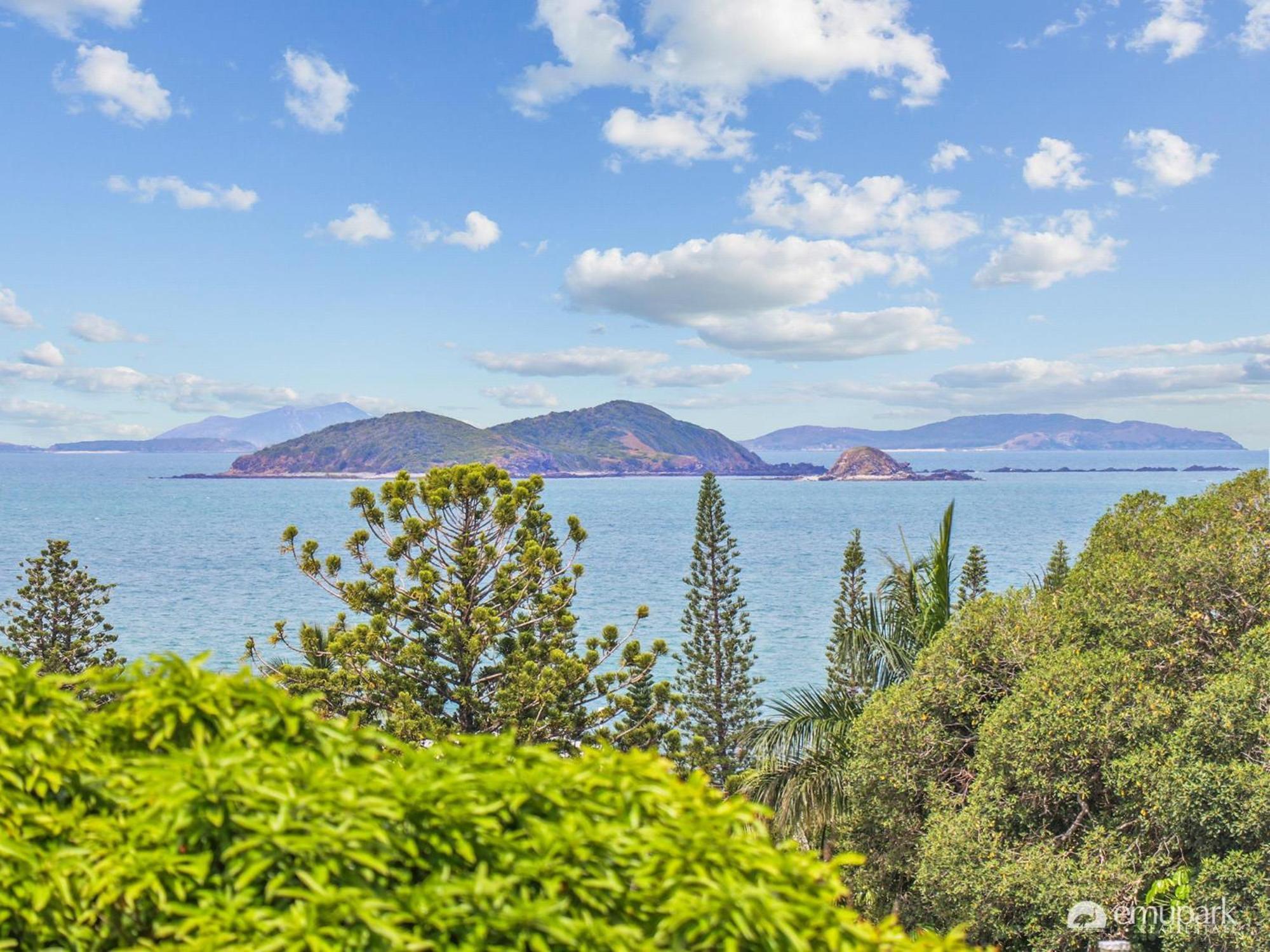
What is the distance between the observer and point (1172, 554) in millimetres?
8703

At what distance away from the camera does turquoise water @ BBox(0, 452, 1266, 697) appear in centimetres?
5188

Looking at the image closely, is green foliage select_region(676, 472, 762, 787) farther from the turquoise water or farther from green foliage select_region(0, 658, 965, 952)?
green foliage select_region(0, 658, 965, 952)

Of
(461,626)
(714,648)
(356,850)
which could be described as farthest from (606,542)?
(356,850)

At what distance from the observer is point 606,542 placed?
94.2 m

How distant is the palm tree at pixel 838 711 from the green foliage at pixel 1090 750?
45cm

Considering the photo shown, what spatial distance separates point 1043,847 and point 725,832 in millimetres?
7003

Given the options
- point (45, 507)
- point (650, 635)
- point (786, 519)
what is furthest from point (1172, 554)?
point (45, 507)

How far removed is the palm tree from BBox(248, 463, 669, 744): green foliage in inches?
169

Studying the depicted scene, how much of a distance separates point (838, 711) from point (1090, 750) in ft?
9.59

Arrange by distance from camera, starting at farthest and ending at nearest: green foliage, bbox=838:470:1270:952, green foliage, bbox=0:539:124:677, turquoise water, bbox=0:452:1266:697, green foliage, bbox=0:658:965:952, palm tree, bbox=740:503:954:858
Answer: turquoise water, bbox=0:452:1266:697
green foliage, bbox=0:539:124:677
palm tree, bbox=740:503:954:858
green foliage, bbox=838:470:1270:952
green foliage, bbox=0:658:965:952
